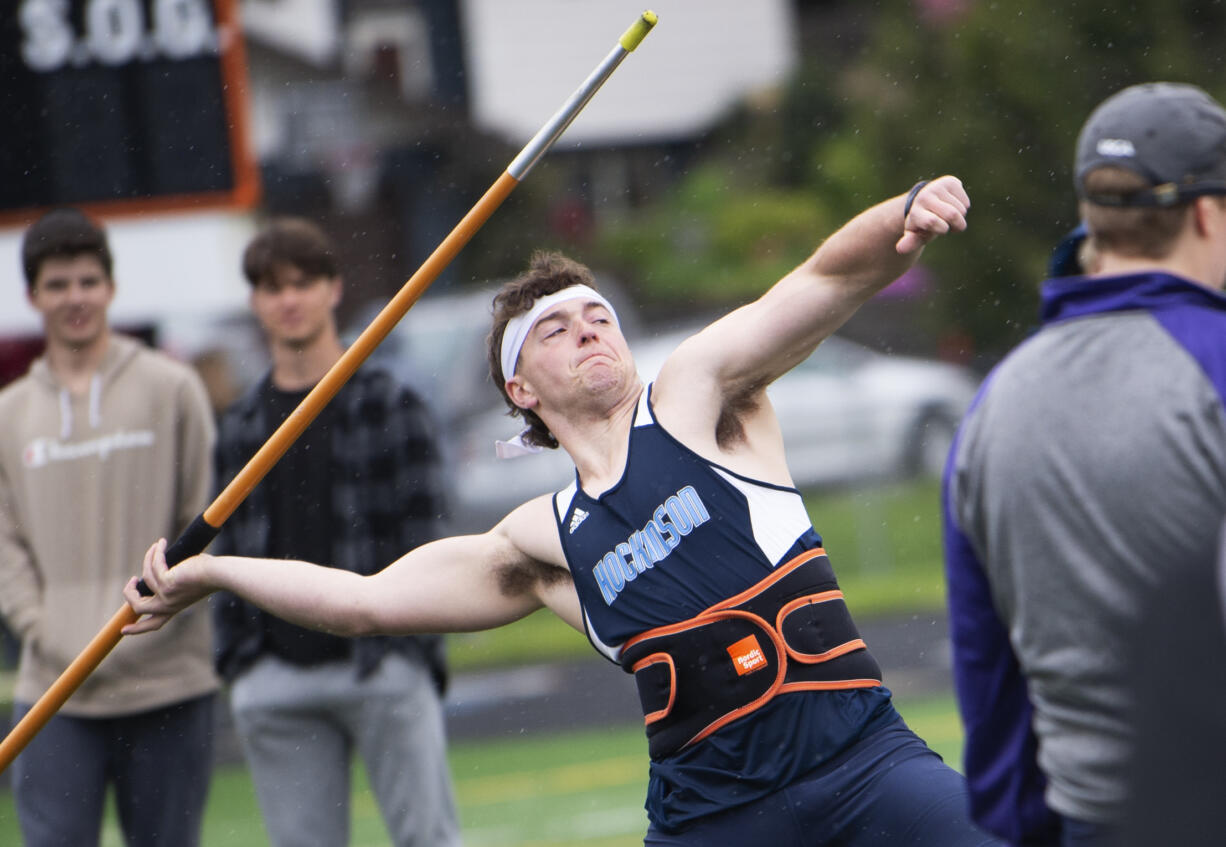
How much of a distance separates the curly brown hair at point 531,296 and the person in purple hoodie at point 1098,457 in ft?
4.61

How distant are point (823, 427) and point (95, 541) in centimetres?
833

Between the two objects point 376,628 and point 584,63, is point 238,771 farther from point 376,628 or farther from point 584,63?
point 584,63

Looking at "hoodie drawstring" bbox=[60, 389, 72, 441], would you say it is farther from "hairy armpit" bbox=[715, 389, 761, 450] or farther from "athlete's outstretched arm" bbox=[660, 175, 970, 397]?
"hairy armpit" bbox=[715, 389, 761, 450]

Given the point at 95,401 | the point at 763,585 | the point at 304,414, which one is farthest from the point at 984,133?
A: the point at 763,585

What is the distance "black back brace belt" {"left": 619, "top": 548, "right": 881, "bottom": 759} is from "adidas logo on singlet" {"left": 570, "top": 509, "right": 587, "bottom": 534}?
0.96ft

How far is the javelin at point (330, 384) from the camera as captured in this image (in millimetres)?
3770

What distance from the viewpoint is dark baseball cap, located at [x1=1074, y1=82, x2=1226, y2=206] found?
7.85 ft

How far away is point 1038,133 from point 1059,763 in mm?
12192

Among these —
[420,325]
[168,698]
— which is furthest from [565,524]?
[420,325]

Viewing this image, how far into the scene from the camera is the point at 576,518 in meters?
3.45

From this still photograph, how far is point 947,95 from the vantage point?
15758mm

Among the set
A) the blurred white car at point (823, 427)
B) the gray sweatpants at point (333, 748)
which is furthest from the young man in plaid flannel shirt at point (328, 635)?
the blurred white car at point (823, 427)

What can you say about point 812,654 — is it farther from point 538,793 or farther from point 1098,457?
point 538,793

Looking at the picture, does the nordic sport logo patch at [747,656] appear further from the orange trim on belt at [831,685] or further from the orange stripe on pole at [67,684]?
the orange stripe on pole at [67,684]
